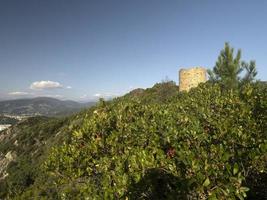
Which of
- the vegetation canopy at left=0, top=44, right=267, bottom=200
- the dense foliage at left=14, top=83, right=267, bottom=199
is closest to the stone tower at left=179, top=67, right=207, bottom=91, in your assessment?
the vegetation canopy at left=0, top=44, right=267, bottom=200

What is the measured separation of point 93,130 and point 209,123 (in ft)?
15.5

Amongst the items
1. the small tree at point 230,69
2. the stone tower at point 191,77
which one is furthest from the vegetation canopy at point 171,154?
the stone tower at point 191,77

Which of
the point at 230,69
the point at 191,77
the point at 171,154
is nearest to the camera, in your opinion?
the point at 171,154

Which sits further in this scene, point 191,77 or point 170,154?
point 191,77

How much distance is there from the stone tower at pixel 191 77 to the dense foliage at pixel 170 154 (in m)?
25.7

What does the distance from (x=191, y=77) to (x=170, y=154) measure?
32744mm

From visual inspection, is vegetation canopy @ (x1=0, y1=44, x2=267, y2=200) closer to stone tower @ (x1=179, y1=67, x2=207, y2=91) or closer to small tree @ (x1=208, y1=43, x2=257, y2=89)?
small tree @ (x1=208, y1=43, x2=257, y2=89)

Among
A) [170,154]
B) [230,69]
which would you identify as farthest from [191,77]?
[170,154]

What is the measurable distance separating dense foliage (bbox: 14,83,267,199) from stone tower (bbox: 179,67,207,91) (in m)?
25.7

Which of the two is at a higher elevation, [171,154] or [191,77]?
[191,77]

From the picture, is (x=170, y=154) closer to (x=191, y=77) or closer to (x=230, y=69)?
(x=230, y=69)

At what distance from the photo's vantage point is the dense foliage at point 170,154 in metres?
6.81

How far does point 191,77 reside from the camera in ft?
135

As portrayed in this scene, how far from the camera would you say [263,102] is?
10828mm
